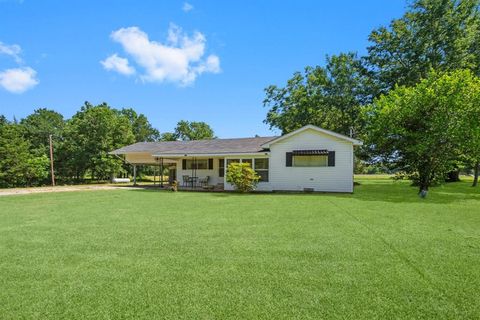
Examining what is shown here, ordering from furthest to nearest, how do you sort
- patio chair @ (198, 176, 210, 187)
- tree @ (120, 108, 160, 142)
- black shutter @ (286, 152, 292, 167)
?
tree @ (120, 108, 160, 142) < patio chair @ (198, 176, 210, 187) < black shutter @ (286, 152, 292, 167)

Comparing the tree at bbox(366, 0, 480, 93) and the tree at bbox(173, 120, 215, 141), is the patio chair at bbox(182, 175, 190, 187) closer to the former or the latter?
the tree at bbox(366, 0, 480, 93)

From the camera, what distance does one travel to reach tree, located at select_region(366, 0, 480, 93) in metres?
21.2

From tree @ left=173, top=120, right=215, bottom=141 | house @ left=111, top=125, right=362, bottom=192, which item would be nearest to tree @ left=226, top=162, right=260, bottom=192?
house @ left=111, top=125, right=362, bottom=192

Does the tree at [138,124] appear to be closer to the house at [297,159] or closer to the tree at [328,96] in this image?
the tree at [328,96]

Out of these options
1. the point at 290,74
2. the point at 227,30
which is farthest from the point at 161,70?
the point at 290,74

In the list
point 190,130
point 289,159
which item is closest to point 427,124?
point 289,159

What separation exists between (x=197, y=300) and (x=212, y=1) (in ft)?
37.7

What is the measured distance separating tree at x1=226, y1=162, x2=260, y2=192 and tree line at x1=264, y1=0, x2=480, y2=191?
7332 millimetres

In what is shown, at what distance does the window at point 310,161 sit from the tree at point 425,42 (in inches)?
441

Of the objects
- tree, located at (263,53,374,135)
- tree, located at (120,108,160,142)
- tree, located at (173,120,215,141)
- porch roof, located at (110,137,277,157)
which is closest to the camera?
porch roof, located at (110,137,277,157)

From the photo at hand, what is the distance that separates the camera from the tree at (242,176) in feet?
54.1

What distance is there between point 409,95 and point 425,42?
11665 millimetres

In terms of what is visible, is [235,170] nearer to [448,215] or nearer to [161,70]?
[161,70]

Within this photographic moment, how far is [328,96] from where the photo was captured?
2750cm
